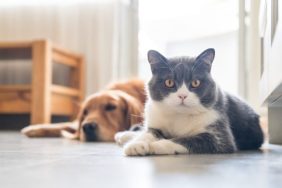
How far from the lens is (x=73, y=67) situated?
→ 10.3ft

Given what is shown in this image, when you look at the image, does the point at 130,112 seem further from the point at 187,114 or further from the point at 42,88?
the point at 42,88

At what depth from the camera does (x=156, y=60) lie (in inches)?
49.3

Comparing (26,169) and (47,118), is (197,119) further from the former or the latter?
(47,118)

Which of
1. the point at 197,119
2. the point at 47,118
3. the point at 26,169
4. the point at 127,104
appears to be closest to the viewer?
the point at 26,169

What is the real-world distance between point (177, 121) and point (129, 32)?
6.37 feet

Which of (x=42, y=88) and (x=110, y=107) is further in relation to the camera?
(x=42, y=88)

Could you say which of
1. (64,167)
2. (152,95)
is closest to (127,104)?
(152,95)

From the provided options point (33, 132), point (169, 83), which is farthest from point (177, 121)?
point (33, 132)

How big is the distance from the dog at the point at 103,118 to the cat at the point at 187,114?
47 centimetres

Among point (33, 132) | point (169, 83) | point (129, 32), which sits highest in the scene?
point (129, 32)

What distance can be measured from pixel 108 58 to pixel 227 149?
2023 millimetres

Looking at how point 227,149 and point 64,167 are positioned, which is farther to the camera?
point 227,149

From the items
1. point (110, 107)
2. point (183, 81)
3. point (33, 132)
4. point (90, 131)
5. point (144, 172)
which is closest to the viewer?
point (144, 172)

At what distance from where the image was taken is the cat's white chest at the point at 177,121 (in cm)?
121
